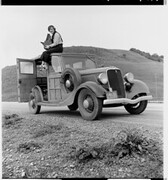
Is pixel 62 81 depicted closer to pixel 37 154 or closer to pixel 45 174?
pixel 37 154

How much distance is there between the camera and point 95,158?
2.09 m

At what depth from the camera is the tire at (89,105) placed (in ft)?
10.2

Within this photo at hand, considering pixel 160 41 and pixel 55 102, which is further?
pixel 55 102

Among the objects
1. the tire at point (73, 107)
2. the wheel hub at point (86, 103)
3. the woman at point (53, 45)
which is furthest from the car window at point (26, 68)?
the wheel hub at point (86, 103)

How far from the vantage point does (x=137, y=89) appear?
3.54 meters

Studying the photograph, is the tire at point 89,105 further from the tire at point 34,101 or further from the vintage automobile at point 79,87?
the tire at point 34,101

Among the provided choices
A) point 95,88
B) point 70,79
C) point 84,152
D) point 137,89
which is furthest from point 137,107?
point 84,152

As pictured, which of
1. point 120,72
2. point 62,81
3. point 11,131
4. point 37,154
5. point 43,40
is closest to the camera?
point 37,154

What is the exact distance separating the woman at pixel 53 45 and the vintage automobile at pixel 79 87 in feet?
0.30

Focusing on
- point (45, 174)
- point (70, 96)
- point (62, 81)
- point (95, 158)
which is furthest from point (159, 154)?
point (62, 81)

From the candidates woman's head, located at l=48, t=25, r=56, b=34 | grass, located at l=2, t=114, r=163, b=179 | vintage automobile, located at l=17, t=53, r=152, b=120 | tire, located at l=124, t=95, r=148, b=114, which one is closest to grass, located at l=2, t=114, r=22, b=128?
grass, located at l=2, t=114, r=163, b=179

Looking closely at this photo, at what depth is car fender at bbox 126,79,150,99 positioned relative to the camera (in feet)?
11.5

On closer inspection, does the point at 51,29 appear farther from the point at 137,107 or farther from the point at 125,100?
the point at 137,107

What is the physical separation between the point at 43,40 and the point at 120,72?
46.4 inches
